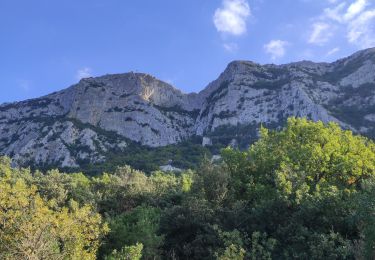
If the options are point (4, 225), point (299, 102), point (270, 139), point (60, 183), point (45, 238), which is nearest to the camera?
A: point (45, 238)

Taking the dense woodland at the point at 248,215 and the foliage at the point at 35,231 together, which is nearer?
the foliage at the point at 35,231

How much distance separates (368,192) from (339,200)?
33.7ft

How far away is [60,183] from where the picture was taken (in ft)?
217

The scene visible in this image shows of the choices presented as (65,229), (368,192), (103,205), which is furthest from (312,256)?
(103,205)

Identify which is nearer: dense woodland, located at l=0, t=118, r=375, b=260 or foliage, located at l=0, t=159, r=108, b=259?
foliage, located at l=0, t=159, r=108, b=259

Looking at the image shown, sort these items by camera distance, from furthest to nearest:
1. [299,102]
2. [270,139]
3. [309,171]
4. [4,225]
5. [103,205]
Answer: [299,102], [103,205], [270,139], [309,171], [4,225]

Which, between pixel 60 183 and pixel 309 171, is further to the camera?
pixel 60 183

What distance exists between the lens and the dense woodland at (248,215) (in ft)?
92.8

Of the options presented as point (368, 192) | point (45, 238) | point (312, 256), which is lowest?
point (312, 256)

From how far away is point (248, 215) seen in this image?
129 feet

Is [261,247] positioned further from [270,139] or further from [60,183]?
[60,183]

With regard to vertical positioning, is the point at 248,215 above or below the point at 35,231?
below

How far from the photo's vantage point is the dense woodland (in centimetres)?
2828

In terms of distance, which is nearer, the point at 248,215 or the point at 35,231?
the point at 35,231
